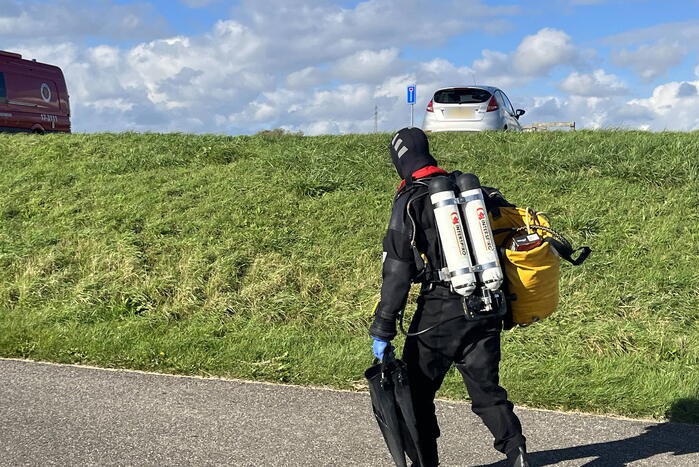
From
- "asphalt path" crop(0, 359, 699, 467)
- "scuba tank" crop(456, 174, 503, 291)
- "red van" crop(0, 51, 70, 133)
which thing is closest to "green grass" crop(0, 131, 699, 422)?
"asphalt path" crop(0, 359, 699, 467)

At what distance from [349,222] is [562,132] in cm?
511

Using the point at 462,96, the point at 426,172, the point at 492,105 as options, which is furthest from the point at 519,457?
the point at 462,96

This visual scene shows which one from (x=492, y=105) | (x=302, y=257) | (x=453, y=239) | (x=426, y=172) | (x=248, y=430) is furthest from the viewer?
(x=492, y=105)

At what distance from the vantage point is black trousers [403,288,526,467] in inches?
130

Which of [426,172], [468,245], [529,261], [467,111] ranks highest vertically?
[467,111]

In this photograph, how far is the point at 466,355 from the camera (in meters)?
3.36

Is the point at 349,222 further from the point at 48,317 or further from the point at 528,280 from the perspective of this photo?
the point at 528,280

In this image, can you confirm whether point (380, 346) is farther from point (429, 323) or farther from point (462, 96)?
point (462, 96)

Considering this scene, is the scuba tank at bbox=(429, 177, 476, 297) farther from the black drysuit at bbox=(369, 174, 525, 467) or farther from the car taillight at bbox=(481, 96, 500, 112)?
the car taillight at bbox=(481, 96, 500, 112)

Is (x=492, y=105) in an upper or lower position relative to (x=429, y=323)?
upper

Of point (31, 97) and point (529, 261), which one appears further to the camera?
point (31, 97)

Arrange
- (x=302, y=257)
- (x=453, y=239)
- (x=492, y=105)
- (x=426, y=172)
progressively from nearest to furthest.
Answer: (x=453, y=239) < (x=426, y=172) < (x=302, y=257) < (x=492, y=105)

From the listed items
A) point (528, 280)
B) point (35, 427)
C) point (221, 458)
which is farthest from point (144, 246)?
point (528, 280)

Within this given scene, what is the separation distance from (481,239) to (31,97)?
1642 centimetres
